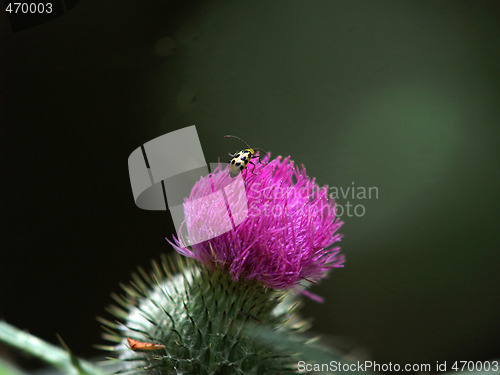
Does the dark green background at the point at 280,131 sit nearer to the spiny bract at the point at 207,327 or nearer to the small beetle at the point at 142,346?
the spiny bract at the point at 207,327

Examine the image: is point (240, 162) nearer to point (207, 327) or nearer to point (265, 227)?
point (265, 227)

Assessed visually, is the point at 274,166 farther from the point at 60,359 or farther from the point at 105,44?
the point at 105,44

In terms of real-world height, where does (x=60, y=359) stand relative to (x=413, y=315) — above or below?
above

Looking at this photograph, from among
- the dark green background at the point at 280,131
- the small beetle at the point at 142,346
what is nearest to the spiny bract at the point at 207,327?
the small beetle at the point at 142,346

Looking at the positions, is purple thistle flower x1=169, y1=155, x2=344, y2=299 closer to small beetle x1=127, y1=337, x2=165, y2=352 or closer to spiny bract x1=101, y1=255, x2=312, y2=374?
spiny bract x1=101, y1=255, x2=312, y2=374

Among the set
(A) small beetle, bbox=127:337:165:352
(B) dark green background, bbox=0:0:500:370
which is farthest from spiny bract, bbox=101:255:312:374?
(B) dark green background, bbox=0:0:500:370

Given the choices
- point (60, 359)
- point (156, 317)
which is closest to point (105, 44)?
point (156, 317)
